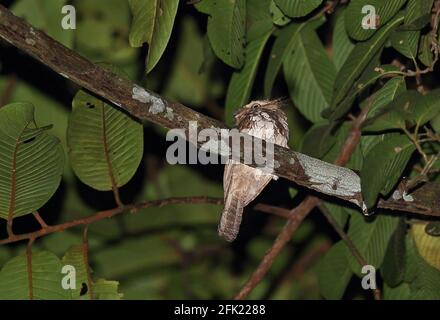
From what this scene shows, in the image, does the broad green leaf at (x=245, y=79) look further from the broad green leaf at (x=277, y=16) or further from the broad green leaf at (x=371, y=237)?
the broad green leaf at (x=371, y=237)

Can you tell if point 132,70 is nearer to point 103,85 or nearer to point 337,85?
point 337,85

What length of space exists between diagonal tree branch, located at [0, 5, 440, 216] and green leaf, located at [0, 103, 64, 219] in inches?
16.6

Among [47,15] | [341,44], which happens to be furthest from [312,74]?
[47,15]

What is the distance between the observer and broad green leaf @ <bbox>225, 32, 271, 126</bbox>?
382cm

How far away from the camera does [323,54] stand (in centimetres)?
403

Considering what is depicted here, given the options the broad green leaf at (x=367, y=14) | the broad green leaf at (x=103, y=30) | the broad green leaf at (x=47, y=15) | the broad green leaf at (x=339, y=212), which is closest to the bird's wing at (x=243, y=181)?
the broad green leaf at (x=339, y=212)

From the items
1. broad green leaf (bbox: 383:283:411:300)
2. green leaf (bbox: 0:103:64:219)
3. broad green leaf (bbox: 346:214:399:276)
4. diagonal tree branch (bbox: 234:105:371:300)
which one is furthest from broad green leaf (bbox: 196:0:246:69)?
broad green leaf (bbox: 383:283:411:300)

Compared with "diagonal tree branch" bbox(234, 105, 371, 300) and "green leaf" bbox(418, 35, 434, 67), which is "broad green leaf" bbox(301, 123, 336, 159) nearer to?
"diagonal tree branch" bbox(234, 105, 371, 300)

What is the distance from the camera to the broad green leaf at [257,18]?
3.75 m

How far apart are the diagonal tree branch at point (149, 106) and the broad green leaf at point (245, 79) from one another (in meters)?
0.87

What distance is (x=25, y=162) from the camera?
3219 millimetres

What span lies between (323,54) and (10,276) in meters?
2.00

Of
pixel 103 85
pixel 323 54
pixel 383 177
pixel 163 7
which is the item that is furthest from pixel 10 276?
pixel 323 54

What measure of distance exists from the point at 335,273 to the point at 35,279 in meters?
1.67
